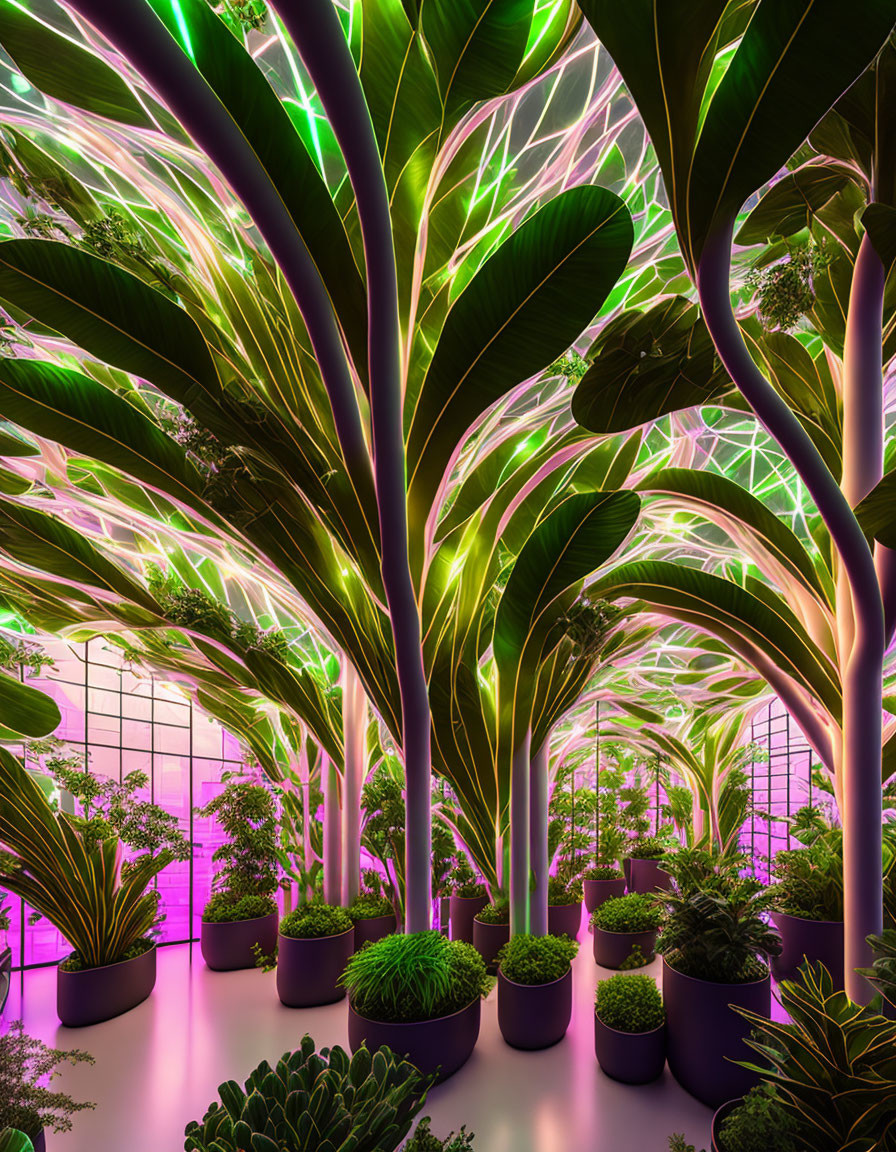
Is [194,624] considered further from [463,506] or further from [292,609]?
[463,506]

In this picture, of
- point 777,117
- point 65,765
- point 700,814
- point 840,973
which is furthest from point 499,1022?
point 700,814

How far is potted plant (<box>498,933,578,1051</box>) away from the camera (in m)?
6.08

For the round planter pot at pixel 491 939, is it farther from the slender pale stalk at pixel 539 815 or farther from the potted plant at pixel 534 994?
the potted plant at pixel 534 994

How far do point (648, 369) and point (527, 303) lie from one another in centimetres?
98

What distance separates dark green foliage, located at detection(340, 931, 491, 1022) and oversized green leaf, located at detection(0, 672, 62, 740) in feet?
15.0

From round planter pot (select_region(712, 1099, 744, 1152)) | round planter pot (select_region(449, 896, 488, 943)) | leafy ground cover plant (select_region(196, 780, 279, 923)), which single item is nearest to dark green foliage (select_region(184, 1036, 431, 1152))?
round planter pot (select_region(712, 1099, 744, 1152))

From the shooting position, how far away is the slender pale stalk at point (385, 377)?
2.54 metres

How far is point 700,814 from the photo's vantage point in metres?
16.5

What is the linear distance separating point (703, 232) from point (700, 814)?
16.4m

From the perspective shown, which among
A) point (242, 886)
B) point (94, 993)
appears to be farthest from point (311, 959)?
point (242, 886)

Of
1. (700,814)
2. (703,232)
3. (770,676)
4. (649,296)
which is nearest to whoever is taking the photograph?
(703,232)

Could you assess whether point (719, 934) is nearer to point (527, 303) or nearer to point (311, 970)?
point (311, 970)

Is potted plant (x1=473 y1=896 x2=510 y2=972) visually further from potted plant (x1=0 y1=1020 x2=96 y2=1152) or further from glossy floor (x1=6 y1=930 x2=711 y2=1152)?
potted plant (x1=0 y1=1020 x2=96 y2=1152)

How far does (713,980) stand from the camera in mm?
5117
